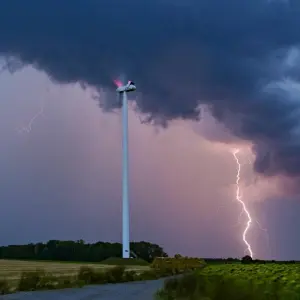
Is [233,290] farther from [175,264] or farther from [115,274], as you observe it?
[175,264]

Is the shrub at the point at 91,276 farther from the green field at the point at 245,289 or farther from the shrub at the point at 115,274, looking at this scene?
the green field at the point at 245,289

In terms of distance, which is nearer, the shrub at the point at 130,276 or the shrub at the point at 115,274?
the shrub at the point at 115,274

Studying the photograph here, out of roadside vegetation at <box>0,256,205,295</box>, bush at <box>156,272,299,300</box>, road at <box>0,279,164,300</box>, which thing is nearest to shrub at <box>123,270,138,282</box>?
roadside vegetation at <box>0,256,205,295</box>

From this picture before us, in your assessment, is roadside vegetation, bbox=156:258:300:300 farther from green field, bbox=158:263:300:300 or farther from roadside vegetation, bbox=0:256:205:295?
roadside vegetation, bbox=0:256:205:295

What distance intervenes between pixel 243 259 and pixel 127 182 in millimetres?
15358

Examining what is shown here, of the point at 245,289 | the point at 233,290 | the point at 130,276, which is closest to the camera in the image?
the point at 245,289

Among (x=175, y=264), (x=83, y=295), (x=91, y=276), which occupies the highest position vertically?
(x=175, y=264)

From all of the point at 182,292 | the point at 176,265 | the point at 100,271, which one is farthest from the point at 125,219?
the point at 182,292

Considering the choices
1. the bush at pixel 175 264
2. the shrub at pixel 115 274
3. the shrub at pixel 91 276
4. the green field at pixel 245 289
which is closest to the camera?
the green field at pixel 245 289

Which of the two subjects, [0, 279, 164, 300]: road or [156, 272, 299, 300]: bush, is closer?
[156, 272, 299, 300]: bush

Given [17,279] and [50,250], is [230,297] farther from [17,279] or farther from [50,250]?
[50,250]

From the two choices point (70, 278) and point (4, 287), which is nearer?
point (4, 287)

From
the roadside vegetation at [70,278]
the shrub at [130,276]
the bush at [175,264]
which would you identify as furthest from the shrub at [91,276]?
the bush at [175,264]

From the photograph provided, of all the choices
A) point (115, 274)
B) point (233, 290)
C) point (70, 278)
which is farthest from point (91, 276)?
point (233, 290)
